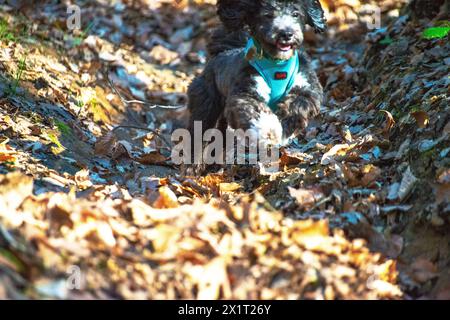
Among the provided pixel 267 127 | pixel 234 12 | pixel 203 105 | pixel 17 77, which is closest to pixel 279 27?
pixel 234 12

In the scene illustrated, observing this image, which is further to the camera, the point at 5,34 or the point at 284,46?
the point at 5,34

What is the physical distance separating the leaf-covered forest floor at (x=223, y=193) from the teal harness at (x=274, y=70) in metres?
0.68

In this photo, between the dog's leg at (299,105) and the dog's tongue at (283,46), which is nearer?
the dog's tongue at (283,46)

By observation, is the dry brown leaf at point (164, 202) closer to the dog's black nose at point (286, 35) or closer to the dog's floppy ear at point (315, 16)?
the dog's black nose at point (286, 35)

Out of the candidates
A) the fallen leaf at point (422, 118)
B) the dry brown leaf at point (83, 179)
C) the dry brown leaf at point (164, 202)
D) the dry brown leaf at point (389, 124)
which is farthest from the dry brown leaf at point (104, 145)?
the fallen leaf at point (422, 118)

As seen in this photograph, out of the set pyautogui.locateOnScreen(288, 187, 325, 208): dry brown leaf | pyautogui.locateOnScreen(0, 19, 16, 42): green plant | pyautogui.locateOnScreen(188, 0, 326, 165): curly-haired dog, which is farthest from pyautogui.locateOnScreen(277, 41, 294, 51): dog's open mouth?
pyautogui.locateOnScreen(0, 19, 16, 42): green plant

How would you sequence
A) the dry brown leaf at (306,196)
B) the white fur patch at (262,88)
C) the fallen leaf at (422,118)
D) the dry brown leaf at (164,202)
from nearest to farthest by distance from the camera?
the dry brown leaf at (164,202), the dry brown leaf at (306,196), the fallen leaf at (422,118), the white fur patch at (262,88)

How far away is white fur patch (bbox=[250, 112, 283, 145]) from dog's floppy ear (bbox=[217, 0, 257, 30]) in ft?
3.64

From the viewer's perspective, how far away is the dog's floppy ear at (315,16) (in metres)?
6.18

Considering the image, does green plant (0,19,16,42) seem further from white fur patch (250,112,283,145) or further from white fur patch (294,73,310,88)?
white fur patch (294,73,310,88)

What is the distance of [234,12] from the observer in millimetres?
6242

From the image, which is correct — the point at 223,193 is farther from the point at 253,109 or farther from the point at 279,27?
the point at 279,27

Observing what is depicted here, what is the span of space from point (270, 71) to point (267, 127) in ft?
1.80

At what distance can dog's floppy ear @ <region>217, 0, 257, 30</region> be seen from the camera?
615 centimetres
